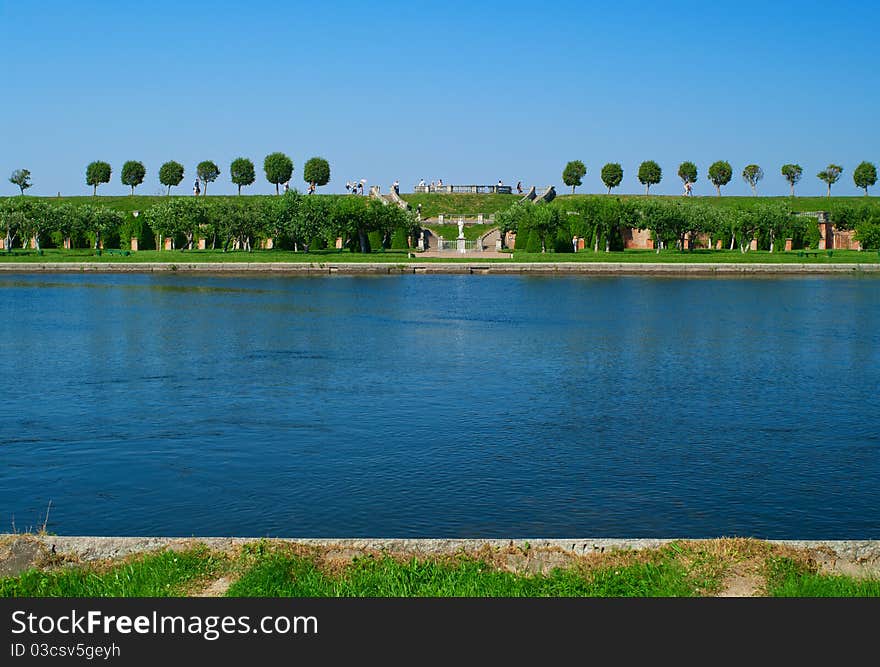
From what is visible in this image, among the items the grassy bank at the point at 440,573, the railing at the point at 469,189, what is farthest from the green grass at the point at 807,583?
the railing at the point at 469,189

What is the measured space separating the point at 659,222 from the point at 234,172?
62096 mm

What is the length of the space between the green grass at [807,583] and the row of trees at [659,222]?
82040mm

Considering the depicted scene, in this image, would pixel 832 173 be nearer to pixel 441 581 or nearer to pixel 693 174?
pixel 693 174

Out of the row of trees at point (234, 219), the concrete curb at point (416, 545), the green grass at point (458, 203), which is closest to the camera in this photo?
the concrete curb at point (416, 545)

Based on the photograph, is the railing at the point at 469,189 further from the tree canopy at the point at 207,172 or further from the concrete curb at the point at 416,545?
the concrete curb at the point at 416,545

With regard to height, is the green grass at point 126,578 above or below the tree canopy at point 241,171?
below

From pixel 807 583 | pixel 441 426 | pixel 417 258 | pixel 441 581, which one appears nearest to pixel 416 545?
pixel 441 581

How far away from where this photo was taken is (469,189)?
12669 cm

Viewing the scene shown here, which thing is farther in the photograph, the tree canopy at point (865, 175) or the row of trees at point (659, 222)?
the tree canopy at point (865, 175)

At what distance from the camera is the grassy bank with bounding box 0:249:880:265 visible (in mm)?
81938

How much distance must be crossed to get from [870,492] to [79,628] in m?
12.1

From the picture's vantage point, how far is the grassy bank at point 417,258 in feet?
269

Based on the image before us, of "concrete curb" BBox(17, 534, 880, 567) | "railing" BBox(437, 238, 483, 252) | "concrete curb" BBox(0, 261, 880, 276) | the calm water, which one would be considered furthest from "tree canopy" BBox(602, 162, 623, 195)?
"concrete curb" BBox(17, 534, 880, 567)

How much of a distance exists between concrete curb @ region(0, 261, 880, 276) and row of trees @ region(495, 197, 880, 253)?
10.8 meters
